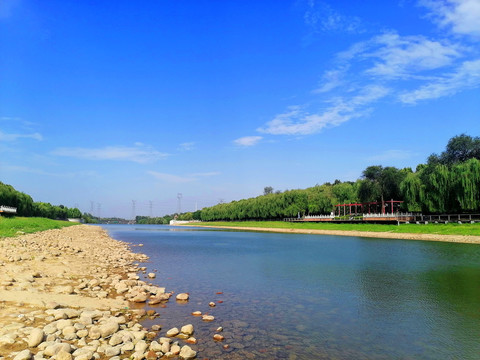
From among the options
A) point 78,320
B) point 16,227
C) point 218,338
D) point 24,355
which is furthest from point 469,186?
point 16,227

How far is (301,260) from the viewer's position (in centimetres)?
2931

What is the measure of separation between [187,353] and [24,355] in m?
3.67

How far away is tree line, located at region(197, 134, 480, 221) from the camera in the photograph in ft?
165

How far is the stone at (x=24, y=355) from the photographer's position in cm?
709

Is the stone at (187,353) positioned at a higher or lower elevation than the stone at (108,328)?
lower

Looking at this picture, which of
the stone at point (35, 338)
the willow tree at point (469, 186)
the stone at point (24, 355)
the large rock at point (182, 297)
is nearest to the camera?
the stone at point (24, 355)

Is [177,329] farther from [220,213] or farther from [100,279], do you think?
[220,213]

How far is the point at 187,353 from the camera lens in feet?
28.6

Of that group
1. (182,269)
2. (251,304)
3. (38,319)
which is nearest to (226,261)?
(182,269)

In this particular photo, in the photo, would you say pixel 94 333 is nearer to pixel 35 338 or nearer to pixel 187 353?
pixel 35 338

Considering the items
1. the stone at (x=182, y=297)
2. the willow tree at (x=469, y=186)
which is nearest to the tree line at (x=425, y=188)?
the willow tree at (x=469, y=186)

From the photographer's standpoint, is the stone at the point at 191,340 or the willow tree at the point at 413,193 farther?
the willow tree at the point at 413,193

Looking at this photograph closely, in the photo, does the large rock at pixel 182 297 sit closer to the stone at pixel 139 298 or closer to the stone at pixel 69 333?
the stone at pixel 139 298

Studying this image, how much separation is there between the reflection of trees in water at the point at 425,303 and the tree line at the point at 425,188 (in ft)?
91.5
